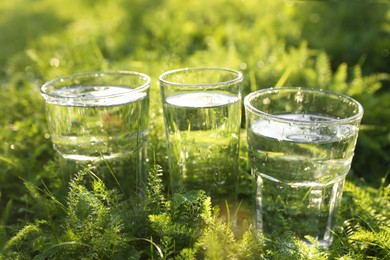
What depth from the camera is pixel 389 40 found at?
4.30 metres

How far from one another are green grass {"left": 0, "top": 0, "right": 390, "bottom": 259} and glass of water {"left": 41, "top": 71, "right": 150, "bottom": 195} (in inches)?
3.3

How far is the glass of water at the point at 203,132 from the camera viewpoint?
1.90 meters

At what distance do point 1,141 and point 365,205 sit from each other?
200 centimetres

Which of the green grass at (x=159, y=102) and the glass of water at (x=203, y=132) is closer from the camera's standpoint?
the green grass at (x=159, y=102)

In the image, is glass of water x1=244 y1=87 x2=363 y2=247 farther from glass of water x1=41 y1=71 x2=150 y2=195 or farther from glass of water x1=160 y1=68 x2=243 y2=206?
glass of water x1=41 y1=71 x2=150 y2=195

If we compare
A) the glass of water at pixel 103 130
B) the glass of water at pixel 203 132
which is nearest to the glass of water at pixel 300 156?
the glass of water at pixel 203 132

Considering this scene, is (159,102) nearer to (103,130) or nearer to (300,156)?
(103,130)

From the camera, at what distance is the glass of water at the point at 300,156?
1755 mm

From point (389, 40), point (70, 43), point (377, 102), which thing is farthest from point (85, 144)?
point (389, 40)

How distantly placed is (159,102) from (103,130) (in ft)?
2.29

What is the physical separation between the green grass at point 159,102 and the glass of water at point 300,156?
13 cm

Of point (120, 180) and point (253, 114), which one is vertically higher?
point (253, 114)

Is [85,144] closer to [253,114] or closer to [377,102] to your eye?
[253,114]

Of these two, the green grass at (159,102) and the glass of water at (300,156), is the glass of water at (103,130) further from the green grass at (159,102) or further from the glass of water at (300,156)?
the glass of water at (300,156)
